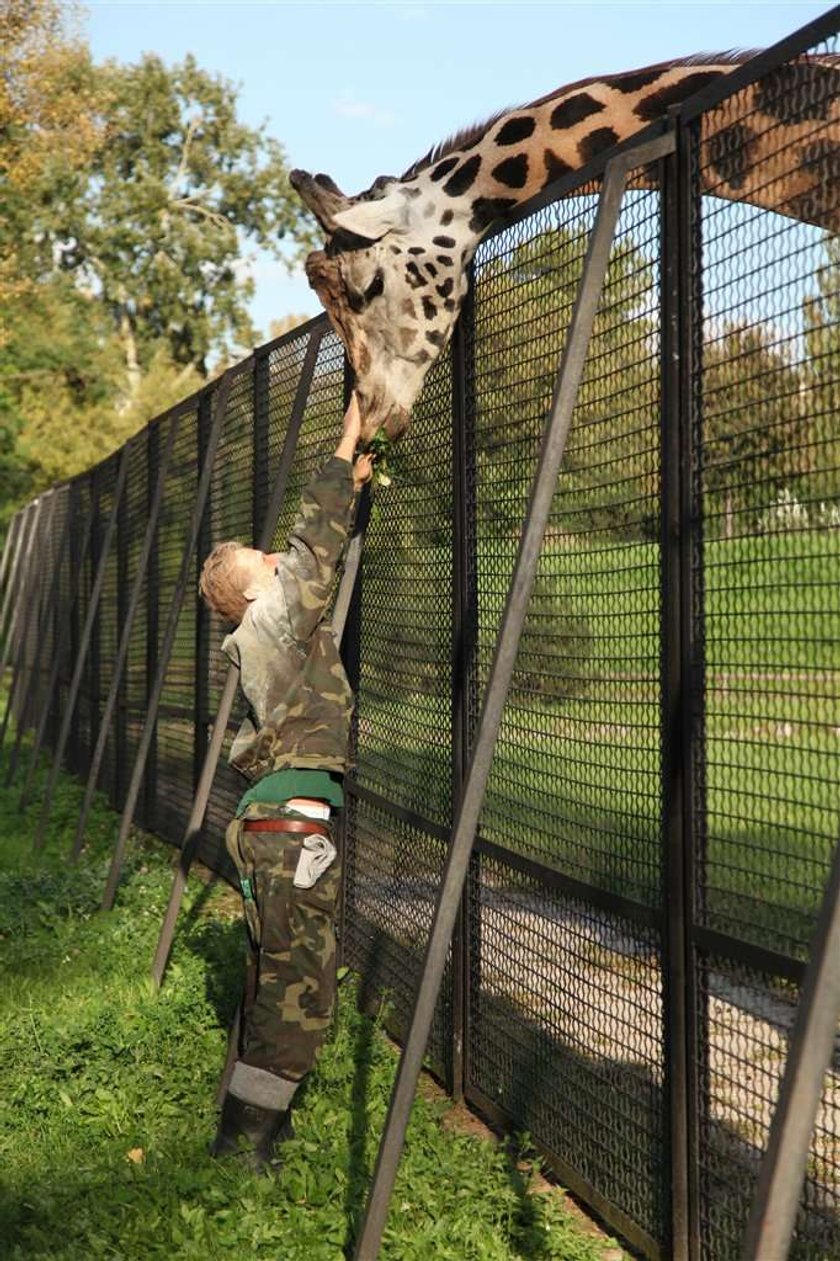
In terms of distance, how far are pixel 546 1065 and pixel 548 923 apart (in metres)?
0.42

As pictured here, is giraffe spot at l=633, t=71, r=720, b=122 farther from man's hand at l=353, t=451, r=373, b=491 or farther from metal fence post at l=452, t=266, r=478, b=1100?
man's hand at l=353, t=451, r=373, b=491

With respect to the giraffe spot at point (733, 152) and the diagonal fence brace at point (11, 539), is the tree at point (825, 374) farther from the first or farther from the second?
the diagonal fence brace at point (11, 539)

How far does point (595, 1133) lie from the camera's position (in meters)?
4.80

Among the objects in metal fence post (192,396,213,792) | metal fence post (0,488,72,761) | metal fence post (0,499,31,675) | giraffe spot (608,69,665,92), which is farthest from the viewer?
metal fence post (0,499,31,675)

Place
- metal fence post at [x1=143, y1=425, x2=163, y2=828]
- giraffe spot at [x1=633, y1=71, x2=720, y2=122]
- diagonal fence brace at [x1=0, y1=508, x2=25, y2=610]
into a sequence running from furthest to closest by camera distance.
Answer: diagonal fence brace at [x1=0, y1=508, x2=25, y2=610], metal fence post at [x1=143, y1=425, x2=163, y2=828], giraffe spot at [x1=633, y1=71, x2=720, y2=122]

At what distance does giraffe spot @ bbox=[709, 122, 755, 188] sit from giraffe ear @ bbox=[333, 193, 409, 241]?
5.74 ft

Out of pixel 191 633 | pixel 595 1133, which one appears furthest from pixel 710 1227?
pixel 191 633

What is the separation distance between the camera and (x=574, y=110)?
575 centimetres

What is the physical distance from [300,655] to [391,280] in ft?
4.35

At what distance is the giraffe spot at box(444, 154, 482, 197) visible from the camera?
5832 mm

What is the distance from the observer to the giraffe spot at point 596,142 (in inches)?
224

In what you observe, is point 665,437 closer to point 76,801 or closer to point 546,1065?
point 546,1065

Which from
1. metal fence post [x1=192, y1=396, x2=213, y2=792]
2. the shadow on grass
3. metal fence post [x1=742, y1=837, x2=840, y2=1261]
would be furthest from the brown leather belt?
metal fence post [x1=192, y1=396, x2=213, y2=792]

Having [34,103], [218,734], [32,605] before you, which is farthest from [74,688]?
[34,103]
